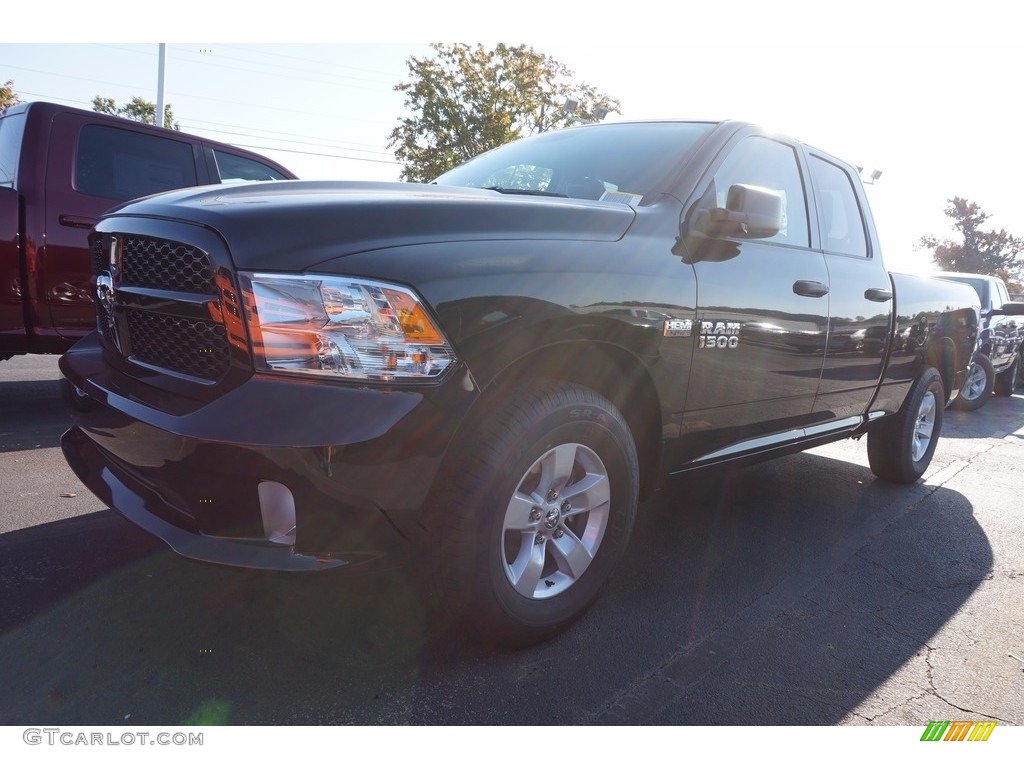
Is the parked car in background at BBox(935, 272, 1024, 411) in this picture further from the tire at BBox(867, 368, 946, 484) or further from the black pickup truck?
the black pickup truck

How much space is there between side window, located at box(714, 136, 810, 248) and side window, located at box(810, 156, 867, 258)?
20 cm

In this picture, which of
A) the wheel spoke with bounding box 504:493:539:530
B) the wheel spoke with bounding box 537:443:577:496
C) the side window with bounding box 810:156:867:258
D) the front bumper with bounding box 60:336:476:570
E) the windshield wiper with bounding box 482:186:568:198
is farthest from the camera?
the side window with bounding box 810:156:867:258

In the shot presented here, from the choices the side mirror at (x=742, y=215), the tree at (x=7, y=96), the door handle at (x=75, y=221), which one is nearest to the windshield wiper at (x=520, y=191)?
the side mirror at (x=742, y=215)

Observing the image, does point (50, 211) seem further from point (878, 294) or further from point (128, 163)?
point (878, 294)

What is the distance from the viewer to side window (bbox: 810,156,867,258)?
146 inches

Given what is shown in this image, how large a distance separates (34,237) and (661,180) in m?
4.04

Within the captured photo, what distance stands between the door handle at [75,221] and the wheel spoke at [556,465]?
13.1 feet

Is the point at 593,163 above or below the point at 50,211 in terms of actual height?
above

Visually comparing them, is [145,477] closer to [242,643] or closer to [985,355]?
[242,643]

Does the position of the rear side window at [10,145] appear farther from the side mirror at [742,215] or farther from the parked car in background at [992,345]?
the parked car in background at [992,345]

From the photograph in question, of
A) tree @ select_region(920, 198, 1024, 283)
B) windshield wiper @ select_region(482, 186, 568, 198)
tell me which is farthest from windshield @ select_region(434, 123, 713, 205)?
tree @ select_region(920, 198, 1024, 283)

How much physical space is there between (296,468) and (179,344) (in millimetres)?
576

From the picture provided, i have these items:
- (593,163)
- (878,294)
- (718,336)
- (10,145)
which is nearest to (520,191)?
(593,163)

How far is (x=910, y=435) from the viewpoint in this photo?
4.63 m
